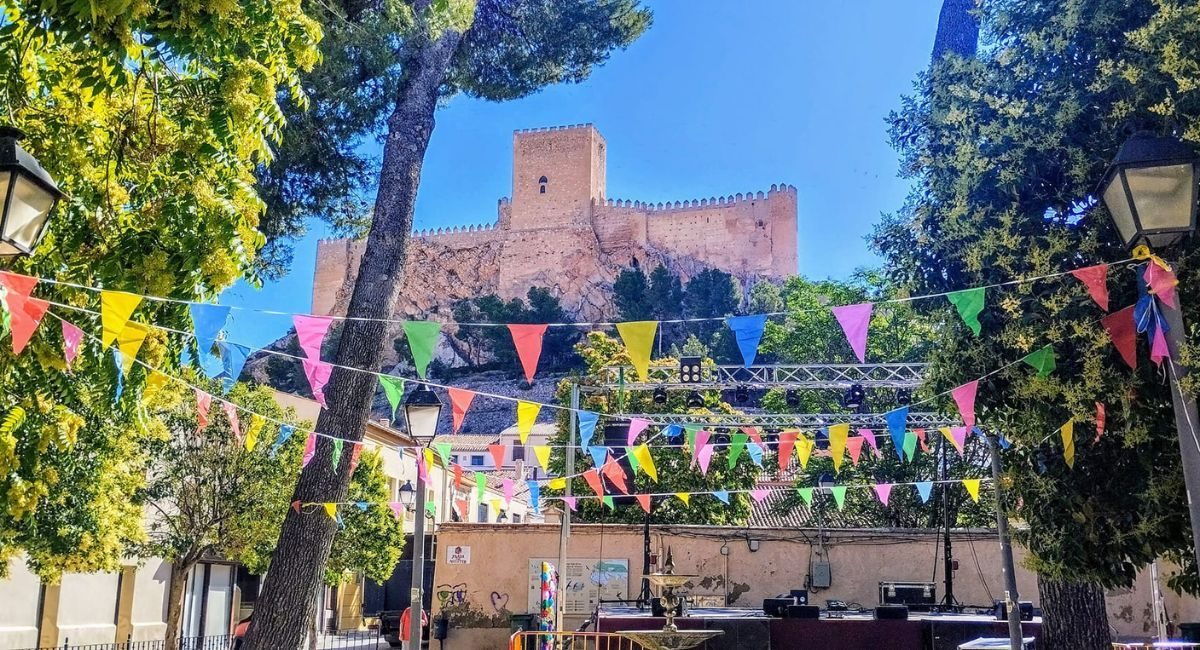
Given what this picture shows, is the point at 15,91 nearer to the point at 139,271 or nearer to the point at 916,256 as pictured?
the point at 139,271

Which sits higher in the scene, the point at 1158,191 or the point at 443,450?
the point at 1158,191

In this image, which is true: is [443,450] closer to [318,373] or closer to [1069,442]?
[318,373]

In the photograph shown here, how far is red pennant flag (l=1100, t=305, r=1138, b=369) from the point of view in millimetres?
4195

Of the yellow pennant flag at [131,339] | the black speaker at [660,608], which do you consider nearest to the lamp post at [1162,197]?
the yellow pennant flag at [131,339]

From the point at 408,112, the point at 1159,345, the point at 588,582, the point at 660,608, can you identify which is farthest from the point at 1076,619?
the point at 588,582

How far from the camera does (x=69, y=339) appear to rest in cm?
459

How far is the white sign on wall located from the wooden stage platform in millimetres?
5061

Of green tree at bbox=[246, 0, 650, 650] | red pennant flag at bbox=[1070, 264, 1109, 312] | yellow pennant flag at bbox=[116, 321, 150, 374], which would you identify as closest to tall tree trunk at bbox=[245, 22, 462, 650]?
green tree at bbox=[246, 0, 650, 650]

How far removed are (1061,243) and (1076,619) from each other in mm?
2787

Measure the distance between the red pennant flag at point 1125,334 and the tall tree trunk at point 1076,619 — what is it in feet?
7.37

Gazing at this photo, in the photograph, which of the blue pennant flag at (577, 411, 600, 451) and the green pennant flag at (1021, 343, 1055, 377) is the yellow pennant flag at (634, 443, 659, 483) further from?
the green pennant flag at (1021, 343, 1055, 377)

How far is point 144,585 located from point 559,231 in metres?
51.5

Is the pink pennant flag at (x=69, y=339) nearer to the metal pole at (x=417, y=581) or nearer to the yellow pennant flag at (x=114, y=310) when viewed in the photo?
the yellow pennant flag at (x=114, y=310)

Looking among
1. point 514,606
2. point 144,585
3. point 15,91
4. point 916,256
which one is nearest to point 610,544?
point 514,606
